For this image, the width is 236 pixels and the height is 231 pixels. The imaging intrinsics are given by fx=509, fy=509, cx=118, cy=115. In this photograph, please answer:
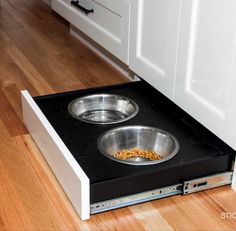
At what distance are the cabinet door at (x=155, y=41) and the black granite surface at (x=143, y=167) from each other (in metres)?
0.10

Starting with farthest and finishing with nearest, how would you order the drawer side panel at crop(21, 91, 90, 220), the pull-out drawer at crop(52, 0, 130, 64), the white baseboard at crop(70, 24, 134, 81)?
the white baseboard at crop(70, 24, 134, 81) < the pull-out drawer at crop(52, 0, 130, 64) < the drawer side panel at crop(21, 91, 90, 220)

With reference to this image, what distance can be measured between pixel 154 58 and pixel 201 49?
34cm

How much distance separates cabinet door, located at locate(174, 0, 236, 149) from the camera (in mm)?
1427

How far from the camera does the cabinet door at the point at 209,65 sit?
143cm

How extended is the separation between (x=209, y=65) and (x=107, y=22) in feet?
2.69

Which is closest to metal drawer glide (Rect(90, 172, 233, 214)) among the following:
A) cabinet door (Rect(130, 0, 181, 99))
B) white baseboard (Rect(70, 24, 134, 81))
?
cabinet door (Rect(130, 0, 181, 99))

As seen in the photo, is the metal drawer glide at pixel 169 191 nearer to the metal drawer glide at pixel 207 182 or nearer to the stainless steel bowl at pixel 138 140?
the metal drawer glide at pixel 207 182

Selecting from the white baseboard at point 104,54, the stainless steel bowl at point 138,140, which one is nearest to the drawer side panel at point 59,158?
the stainless steel bowl at point 138,140

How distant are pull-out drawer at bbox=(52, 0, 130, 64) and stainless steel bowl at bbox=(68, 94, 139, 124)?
0.97 feet

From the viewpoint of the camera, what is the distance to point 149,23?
1.87 m

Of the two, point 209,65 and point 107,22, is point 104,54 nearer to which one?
point 107,22

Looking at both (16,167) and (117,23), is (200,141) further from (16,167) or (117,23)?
(117,23)

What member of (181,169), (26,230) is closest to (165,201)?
(181,169)

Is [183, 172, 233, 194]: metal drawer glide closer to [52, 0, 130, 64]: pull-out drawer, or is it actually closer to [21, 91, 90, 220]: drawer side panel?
[21, 91, 90, 220]: drawer side panel
